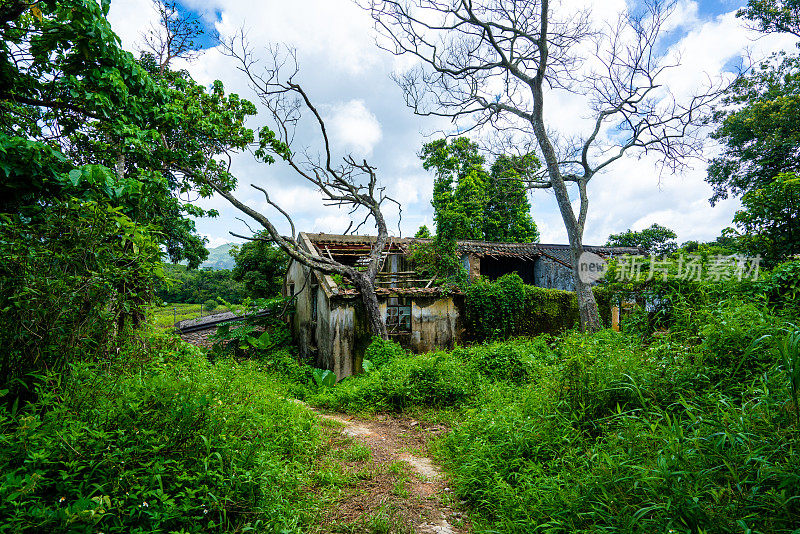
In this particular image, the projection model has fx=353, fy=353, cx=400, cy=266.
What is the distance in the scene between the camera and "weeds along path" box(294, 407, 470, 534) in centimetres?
315

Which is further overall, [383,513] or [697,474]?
[383,513]

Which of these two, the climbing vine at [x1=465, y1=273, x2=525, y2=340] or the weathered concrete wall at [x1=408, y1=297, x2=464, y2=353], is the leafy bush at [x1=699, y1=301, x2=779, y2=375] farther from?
the climbing vine at [x1=465, y1=273, x2=525, y2=340]

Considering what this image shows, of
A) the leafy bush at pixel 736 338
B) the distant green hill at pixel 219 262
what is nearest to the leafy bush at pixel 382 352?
the leafy bush at pixel 736 338

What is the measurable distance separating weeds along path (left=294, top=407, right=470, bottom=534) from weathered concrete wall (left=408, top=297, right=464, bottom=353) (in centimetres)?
575

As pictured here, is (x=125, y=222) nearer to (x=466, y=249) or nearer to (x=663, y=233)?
(x=466, y=249)

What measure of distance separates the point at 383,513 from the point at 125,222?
142 inches

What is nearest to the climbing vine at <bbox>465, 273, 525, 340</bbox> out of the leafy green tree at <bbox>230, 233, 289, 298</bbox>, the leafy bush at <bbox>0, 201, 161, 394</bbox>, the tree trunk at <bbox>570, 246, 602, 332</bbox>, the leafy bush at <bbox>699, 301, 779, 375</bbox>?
the tree trunk at <bbox>570, 246, 602, 332</bbox>

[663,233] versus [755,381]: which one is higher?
[663,233]

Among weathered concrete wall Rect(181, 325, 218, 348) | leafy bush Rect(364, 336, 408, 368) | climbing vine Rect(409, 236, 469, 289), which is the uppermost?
Answer: climbing vine Rect(409, 236, 469, 289)

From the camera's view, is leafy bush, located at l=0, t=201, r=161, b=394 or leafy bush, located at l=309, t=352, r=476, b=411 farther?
leafy bush, located at l=309, t=352, r=476, b=411

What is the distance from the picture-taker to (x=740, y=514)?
209 centimetres

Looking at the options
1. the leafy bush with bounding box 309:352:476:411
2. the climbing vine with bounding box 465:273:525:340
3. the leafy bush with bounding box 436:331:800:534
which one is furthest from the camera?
the climbing vine with bounding box 465:273:525:340

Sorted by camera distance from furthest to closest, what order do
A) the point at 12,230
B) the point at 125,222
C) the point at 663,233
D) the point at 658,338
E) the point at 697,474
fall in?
the point at 663,233 < the point at 658,338 < the point at 125,222 < the point at 12,230 < the point at 697,474

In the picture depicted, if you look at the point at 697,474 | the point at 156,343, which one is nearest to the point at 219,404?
the point at 156,343
